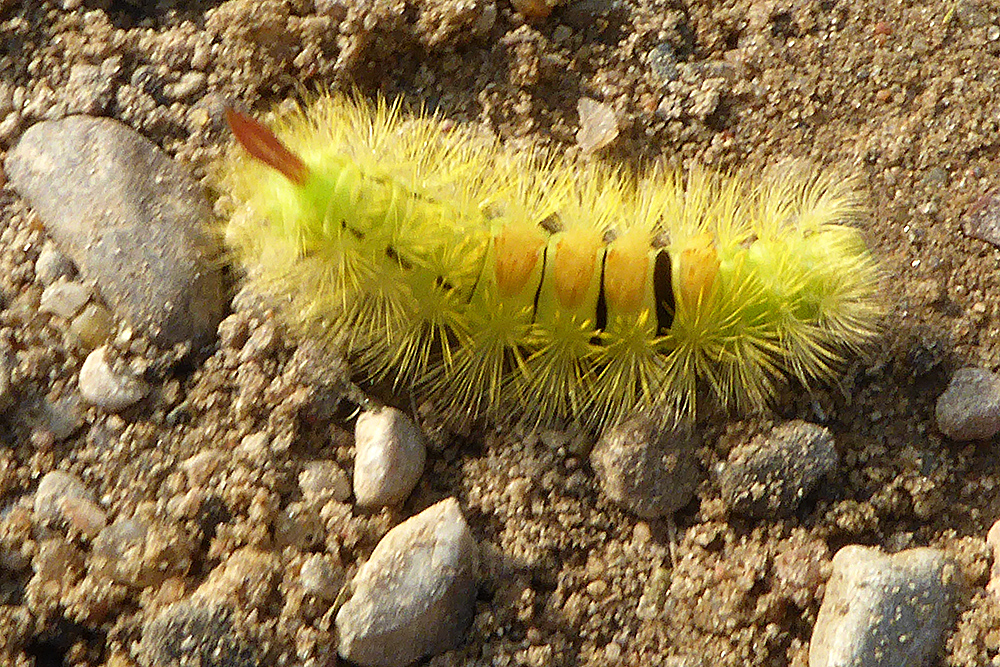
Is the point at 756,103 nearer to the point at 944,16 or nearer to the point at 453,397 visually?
the point at 944,16

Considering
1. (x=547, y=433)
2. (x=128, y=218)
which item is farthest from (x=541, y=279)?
(x=128, y=218)

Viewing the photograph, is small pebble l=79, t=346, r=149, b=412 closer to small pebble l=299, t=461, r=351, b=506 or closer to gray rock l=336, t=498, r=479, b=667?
small pebble l=299, t=461, r=351, b=506

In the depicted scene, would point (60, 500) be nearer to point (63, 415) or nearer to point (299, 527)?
point (63, 415)

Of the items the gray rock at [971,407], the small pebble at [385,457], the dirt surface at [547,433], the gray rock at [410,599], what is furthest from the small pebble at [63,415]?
the gray rock at [971,407]

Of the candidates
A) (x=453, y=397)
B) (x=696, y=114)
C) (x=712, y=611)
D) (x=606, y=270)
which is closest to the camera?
(x=712, y=611)

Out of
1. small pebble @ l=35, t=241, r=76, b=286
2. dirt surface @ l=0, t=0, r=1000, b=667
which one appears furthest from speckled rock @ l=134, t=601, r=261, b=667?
small pebble @ l=35, t=241, r=76, b=286

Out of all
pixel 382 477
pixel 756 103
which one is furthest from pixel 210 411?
pixel 756 103
